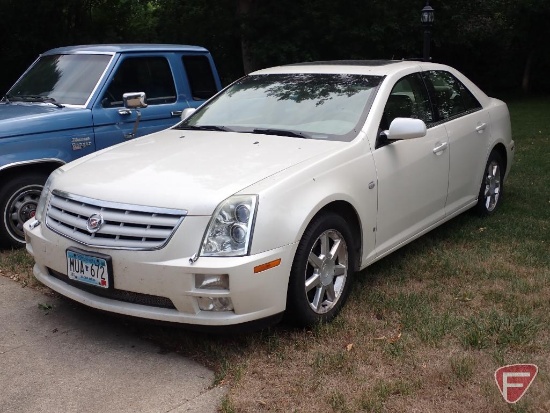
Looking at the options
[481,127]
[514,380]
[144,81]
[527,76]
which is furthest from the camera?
[527,76]

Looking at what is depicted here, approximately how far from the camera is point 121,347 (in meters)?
3.94

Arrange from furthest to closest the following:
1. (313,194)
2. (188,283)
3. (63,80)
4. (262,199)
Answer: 1. (63,80)
2. (313,194)
3. (262,199)
4. (188,283)

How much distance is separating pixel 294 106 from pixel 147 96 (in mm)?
2309

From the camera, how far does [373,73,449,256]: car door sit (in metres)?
4.62

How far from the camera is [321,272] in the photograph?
4.04m

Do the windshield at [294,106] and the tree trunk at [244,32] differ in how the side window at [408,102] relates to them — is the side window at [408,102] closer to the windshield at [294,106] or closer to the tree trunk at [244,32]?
the windshield at [294,106]

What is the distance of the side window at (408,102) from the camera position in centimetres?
488

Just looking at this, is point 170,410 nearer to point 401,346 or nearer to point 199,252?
point 199,252

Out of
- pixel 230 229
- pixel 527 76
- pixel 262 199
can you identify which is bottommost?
pixel 527 76

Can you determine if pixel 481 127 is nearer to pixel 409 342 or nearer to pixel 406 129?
pixel 406 129

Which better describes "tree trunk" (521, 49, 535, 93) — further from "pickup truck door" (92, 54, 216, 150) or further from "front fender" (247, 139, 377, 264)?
"front fender" (247, 139, 377, 264)

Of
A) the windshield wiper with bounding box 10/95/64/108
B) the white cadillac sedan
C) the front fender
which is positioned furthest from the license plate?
the windshield wiper with bounding box 10/95/64/108

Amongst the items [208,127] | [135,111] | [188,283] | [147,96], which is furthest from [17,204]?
[188,283]

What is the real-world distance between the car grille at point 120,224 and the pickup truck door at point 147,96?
2326mm
